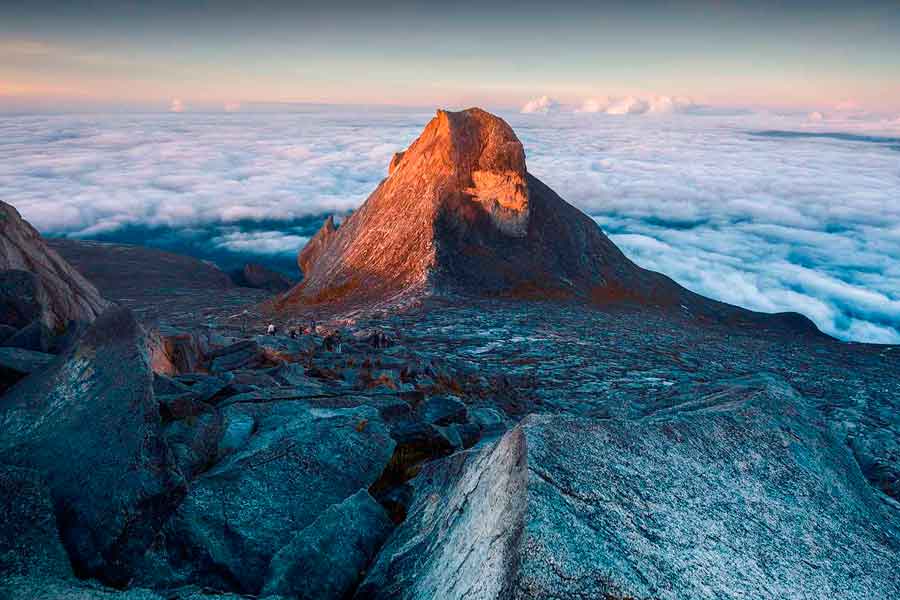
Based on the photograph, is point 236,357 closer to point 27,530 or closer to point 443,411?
point 443,411

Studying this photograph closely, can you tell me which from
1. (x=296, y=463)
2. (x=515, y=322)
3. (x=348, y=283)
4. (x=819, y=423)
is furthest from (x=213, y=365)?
(x=348, y=283)

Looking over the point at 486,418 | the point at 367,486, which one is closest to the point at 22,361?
the point at 367,486

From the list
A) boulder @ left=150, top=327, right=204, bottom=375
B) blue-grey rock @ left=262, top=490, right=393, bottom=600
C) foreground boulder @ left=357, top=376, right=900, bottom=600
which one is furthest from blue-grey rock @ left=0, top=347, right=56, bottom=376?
foreground boulder @ left=357, top=376, right=900, bottom=600

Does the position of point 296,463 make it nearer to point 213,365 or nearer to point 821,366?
point 213,365

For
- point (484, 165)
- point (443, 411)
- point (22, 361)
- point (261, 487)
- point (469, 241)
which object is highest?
point (484, 165)

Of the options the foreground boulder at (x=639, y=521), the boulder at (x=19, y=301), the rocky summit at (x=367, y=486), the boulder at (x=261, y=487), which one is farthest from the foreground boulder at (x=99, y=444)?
the boulder at (x=19, y=301)

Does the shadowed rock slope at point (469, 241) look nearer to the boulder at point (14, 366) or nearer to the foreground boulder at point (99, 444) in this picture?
the boulder at point (14, 366)
